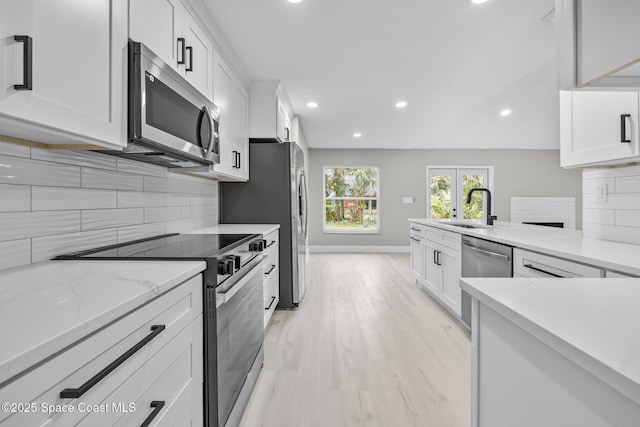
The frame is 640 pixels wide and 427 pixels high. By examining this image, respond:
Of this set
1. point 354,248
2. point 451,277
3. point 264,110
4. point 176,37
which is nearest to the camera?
point 176,37

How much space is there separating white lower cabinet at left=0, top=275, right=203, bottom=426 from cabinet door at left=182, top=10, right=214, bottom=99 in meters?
1.32

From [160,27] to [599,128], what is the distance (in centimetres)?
236

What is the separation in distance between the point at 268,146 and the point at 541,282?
2.83 m

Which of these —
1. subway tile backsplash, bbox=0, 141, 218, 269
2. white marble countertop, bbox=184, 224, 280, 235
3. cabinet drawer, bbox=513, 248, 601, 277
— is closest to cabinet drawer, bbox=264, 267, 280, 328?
white marble countertop, bbox=184, 224, 280, 235

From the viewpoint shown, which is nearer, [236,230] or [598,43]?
[598,43]

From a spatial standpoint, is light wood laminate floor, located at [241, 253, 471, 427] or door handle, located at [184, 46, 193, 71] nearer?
light wood laminate floor, located at [241, 253, 471, 427]

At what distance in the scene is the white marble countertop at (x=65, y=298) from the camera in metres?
0.52

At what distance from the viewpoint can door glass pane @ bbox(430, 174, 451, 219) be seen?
750 centimetres

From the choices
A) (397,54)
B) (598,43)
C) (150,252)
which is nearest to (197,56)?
(150,252)

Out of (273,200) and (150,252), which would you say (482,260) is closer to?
(273,200)

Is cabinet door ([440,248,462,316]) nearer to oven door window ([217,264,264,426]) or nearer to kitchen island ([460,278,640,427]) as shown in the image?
oven door window ([217,264,264,426])

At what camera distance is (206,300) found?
122cm

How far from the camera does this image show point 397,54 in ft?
9.02

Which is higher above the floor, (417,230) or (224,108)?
(224,108)
